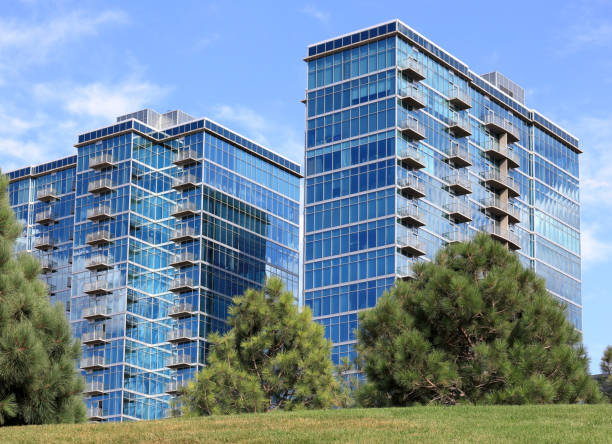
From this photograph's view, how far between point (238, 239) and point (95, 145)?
1792 cm

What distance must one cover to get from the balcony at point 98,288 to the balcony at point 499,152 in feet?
130

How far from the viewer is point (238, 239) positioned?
122750 millimetres

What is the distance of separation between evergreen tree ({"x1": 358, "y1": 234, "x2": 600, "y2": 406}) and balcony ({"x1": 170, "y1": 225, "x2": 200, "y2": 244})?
7510 cm

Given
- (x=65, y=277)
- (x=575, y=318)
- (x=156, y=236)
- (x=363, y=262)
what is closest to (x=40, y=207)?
(x=65, y=277)

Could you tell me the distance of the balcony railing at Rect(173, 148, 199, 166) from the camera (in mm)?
120000

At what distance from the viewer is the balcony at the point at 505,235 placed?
111 m

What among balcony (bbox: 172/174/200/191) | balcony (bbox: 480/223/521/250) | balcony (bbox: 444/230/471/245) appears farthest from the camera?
balcony (bbox: 172/174/200/191)

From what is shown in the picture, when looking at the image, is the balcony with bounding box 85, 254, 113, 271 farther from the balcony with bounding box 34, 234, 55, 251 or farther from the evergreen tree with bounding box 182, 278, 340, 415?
the evergreen tree with bounding box 182, 278, 340, 415

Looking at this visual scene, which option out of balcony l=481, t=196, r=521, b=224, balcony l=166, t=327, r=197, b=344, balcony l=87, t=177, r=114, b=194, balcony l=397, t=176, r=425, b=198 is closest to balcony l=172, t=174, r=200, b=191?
balcony l=87, t=177, r=114, b=194

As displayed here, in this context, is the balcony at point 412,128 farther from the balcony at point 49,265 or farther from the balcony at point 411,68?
the balcony at point 49,265

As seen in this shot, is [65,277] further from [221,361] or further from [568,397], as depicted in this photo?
[568,397]

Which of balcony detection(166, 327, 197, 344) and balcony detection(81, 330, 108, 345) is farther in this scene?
balcony detection(81, 330, 108, 345)

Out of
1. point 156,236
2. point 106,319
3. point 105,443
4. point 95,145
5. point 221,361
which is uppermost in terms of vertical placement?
point 95,145

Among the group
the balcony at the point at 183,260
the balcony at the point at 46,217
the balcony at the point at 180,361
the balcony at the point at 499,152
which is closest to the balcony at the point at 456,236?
the balcony at the point at 499,152
